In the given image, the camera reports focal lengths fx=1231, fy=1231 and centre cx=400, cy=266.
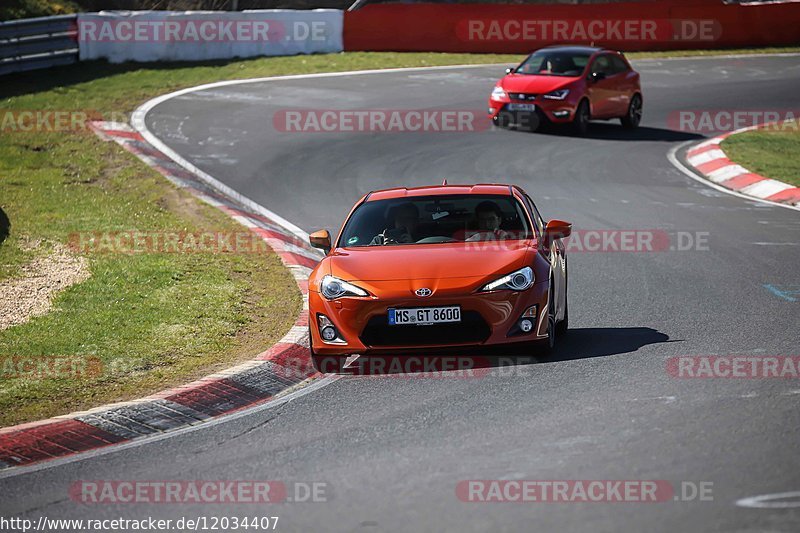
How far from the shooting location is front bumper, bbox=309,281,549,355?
8.89 meters

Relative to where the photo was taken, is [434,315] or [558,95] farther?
[558,95]

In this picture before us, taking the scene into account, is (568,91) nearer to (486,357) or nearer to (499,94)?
(499,94)

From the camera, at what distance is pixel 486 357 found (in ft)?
30.5

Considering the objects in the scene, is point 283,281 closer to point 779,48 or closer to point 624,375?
point 624,375

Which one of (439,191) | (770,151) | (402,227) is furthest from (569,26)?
(402,227)

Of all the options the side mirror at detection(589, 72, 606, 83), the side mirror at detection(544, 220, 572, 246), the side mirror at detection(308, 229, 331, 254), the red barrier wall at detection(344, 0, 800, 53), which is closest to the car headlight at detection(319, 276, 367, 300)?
the side mirror at detection(308, 229, 331, 254)

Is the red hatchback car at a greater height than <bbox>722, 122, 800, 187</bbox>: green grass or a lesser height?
greater

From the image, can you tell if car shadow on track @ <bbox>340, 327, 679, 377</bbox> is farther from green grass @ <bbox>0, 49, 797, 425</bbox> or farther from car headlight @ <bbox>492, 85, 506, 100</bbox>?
car headlight @ <bbox>492, 85, 506, 100</bbox>

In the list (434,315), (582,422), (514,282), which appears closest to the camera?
(582,422)

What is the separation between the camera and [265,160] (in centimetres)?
1997

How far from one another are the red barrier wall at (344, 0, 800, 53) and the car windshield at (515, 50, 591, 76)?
27.6 feet

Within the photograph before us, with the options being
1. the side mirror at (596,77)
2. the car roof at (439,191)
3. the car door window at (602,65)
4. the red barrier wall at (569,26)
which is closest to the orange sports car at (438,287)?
the car roof at (439,191)

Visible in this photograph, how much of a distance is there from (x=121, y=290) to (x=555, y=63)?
14249 mm

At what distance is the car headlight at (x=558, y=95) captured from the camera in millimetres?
23109
